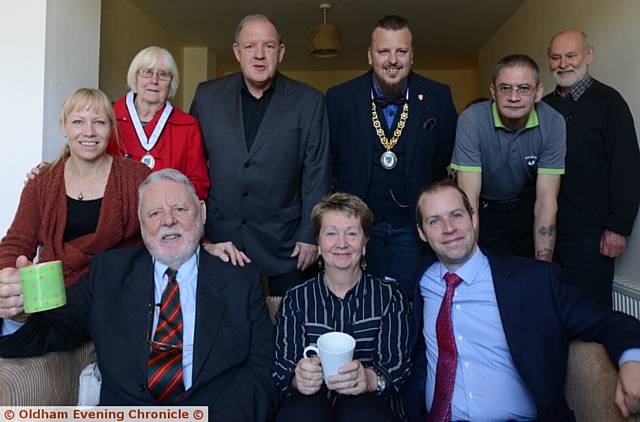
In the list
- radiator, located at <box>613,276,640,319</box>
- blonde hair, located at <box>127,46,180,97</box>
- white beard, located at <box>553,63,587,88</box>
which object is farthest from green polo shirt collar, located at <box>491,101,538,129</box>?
blonde hair, located at <box>127,46,180,97</box>

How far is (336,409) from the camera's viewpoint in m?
1.73

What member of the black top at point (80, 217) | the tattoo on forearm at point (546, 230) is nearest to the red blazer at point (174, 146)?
the black top at point (80, 217)

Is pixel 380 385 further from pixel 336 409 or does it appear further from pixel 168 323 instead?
pixel 168 323

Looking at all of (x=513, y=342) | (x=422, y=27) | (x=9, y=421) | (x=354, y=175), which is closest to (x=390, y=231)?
(x=354, y=175)

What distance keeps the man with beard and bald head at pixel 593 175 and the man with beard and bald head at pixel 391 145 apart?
85 centimetres

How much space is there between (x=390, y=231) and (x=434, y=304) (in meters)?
0.68

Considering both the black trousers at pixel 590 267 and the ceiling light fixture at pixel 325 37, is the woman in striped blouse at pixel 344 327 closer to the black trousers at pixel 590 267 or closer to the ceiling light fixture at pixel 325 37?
the black trousers at pixel 590 267

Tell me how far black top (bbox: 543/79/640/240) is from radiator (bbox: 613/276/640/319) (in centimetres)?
38

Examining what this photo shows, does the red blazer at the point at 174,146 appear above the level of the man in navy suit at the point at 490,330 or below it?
above

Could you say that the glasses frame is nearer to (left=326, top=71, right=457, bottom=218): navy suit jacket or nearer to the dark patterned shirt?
(left=326, top=71, right=457, bottom=218): navy suit jacket

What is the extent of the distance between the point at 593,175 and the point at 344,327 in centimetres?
182

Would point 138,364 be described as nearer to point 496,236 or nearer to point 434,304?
point 434,304

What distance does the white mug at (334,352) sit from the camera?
1.53 meters

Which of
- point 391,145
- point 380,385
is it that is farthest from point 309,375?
point 391,145
